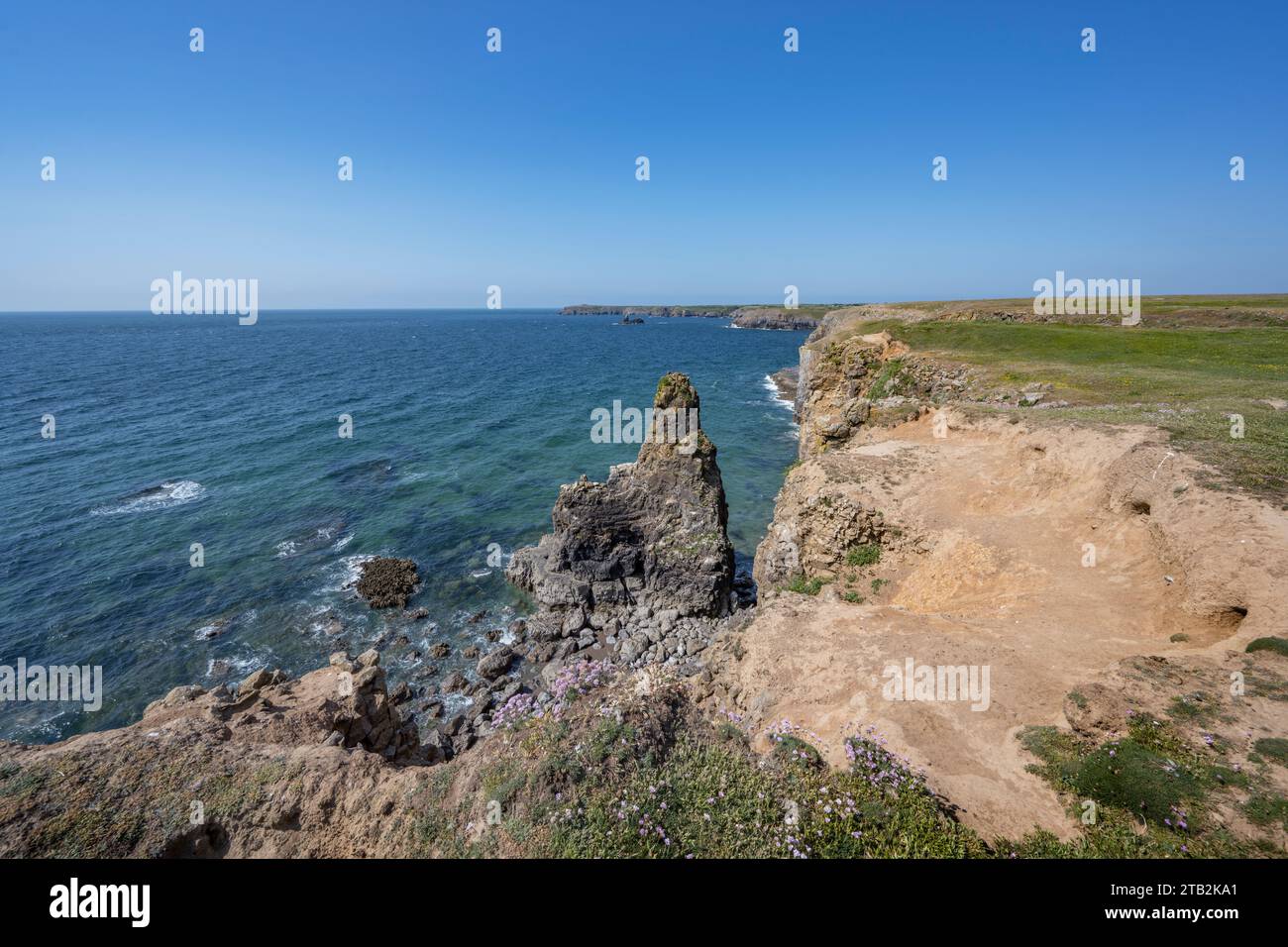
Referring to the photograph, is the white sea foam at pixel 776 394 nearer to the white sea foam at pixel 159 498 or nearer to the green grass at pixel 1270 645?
the green grass at pixel 1270 645

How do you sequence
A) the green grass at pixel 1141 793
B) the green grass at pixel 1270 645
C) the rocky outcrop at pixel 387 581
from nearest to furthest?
the green grass at pixel 1141 793
the green grass at pixel 1270 645
the rocky outcrop at pixel 387 581

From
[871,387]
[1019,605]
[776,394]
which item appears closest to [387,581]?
[1019,605]

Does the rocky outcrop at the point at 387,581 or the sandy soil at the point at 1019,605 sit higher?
the sandy soil at the point at 1019,605

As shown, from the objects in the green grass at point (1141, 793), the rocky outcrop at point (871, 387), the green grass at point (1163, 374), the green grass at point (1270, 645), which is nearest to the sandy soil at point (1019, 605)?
the green grass at point (1270, 645)

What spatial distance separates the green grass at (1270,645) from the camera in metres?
11.4

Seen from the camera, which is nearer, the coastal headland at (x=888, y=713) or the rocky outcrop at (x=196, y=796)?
the coastal headland at (x=888, y=713)

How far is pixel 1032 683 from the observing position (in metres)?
13.0

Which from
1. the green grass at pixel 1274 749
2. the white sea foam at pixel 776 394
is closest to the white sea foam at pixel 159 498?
the green grass at pixel 1274 749

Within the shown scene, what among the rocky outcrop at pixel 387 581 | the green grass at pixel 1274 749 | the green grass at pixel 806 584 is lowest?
the rocky outcrop at pixel 387 581

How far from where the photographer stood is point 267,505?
144 feet

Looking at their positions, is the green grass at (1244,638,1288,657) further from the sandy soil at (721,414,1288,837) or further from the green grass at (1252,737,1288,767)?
the green grass at (1252,737,1288,767)

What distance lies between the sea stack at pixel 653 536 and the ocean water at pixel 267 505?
219 inches

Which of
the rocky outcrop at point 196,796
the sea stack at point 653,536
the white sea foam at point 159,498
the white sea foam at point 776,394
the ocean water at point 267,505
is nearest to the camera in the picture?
the rocky outcrop at point 196,796

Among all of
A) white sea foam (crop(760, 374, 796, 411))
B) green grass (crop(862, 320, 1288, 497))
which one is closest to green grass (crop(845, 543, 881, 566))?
green grass (crop(862, 320, 1288, 497))
